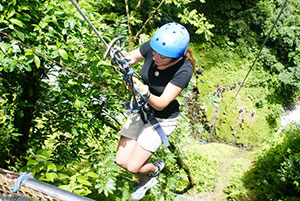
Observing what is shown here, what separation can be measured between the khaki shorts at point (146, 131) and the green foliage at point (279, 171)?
14.4 feet

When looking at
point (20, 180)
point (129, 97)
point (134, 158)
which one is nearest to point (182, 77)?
point (134, 158)

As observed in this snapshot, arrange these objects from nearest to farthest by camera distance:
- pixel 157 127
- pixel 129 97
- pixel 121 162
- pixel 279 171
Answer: pixel 157 127, pixel 121 162, pixel 129 97, pixel 279 171

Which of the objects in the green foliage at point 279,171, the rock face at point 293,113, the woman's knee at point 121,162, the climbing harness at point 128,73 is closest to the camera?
the climbing harness at point 128,73

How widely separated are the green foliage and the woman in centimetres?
433

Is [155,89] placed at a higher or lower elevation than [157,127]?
higher

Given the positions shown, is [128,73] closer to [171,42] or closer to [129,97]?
[171,42]

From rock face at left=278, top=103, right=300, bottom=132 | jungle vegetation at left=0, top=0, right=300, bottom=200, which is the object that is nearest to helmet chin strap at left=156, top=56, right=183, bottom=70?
jungle vegetation at left=0, top=0, right=300, bottom=200

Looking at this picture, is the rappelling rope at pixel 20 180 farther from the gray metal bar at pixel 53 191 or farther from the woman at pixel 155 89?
the woman at pixel 155 89

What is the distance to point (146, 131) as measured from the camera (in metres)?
2.78

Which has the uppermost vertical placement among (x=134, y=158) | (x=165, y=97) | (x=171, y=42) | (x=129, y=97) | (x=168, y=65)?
(x=171, y=42)

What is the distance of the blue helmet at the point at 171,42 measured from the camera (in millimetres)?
2340

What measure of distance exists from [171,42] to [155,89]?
0.51 metres

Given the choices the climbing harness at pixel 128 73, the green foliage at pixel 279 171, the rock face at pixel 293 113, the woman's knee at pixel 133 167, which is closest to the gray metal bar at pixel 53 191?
the climbing harness at pixel 128 73

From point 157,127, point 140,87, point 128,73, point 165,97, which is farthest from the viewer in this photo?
point 157,127
